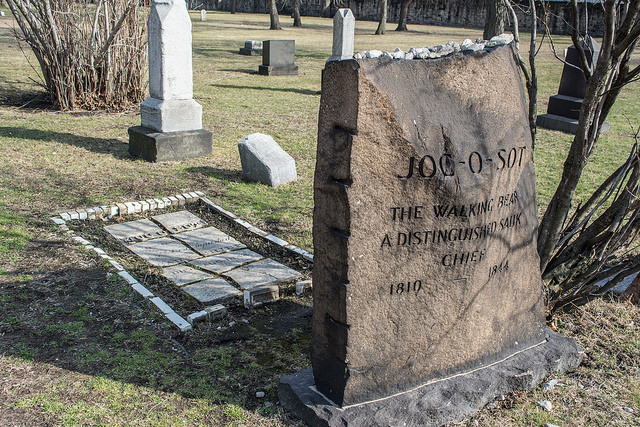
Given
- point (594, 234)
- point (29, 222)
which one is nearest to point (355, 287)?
point (594, 234)

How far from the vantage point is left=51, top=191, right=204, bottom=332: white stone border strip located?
4.07m

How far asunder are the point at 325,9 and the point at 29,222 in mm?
46345

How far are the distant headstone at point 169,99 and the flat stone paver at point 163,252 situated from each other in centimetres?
272

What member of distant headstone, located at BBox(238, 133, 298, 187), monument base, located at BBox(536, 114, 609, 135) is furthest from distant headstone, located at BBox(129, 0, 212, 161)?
monument base, located at BBox(536, 114, 609, 135)

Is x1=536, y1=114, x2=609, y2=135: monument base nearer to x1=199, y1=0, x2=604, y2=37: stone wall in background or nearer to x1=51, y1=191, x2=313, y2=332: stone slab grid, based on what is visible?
x1=51, y1=191, x2=313, y2=332: stone slab grid

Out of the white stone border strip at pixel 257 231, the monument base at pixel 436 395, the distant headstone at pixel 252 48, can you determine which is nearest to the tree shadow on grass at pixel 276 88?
the distant headstone at pixel 252 48

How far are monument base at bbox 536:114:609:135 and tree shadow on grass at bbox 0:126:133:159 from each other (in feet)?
25.8

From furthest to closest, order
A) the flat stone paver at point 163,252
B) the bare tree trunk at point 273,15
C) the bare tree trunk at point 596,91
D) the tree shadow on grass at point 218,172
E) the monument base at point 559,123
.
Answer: the bare tree trunk at point 273,15, the monument base at point 559,123, the tree shadow on grass at point 218,172, the flat stone paver at point 163,252, the bare tree trunk at point 596,91

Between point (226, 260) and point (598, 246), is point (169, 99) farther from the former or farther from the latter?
point (598, 246)

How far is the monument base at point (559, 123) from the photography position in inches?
424

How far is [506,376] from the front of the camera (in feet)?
10.9

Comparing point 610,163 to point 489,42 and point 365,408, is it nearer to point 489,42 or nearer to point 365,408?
point 489,42

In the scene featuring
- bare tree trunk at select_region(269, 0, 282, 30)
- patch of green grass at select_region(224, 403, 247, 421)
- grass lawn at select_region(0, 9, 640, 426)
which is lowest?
patch of green grass at select_region(224, 403, 247, 421)

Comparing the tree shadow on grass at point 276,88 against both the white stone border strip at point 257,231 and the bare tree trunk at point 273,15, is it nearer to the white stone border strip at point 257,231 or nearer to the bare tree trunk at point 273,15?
the white stone border strip at point 257,231
